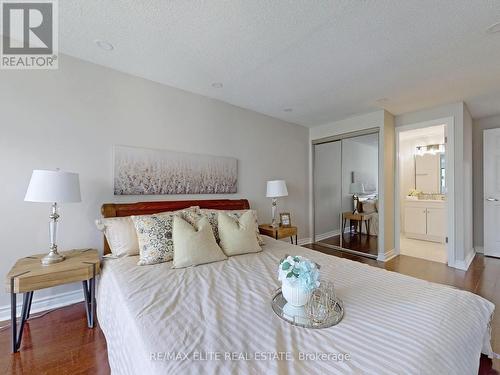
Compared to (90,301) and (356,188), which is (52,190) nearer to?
(90,301)

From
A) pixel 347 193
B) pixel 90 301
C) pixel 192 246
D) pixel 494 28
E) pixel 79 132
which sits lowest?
pixel 90 301

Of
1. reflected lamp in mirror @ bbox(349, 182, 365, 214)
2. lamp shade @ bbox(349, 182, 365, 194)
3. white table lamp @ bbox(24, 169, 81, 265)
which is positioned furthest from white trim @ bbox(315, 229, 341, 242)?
white table lamp @ bbox(24, 169, 81, 265)

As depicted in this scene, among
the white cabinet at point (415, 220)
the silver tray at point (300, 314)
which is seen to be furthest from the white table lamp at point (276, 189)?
the white cabinet at point (415, 220)

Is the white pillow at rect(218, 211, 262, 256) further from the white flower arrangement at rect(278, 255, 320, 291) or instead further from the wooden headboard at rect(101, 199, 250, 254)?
the white flower arrangement at rect(278, 255, 320, 291)

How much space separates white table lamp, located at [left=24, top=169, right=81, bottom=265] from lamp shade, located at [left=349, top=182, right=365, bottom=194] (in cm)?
417

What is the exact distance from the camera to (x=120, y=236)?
2.15 meters

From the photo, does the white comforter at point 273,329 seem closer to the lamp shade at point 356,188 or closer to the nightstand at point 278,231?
the nightstand at point 278,231

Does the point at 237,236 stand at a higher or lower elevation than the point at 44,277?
higher

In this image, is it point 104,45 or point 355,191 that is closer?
point 104,45

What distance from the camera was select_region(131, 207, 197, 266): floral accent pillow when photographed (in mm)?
1999

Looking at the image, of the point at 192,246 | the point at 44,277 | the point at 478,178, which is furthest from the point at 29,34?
the point at 478,178

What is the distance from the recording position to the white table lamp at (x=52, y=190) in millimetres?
1810

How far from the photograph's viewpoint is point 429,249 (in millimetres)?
4414

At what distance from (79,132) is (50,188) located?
0.79m
